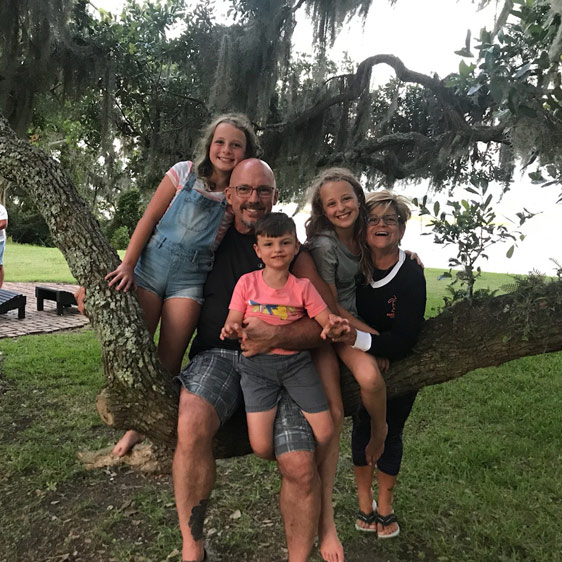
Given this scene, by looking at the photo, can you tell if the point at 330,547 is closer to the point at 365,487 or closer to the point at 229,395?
the point at 365,487

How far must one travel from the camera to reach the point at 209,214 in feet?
7.86

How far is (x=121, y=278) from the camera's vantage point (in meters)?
2.33

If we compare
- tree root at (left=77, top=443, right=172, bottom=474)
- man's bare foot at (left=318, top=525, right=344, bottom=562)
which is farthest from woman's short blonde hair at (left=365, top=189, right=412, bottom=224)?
tree root at (left=77, top=443, right=172, bottom=474)

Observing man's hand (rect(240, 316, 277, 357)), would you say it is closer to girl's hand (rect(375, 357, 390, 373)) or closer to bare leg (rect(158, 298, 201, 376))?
bare leg (rect(158, 298, 201, 376))

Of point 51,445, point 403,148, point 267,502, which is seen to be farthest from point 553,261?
point 403,148

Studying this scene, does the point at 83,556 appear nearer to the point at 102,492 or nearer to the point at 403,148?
the point at 102,492

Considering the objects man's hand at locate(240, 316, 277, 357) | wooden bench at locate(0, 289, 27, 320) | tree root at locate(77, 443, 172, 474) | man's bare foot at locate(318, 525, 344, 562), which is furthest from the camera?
wooden bench at locate(0, 289, 27, 320)

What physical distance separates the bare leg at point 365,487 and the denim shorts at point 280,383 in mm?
833

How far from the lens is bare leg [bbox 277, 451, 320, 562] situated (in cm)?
196

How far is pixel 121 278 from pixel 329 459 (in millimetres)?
1220

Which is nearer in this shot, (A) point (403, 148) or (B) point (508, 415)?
(B) point (508, 415)

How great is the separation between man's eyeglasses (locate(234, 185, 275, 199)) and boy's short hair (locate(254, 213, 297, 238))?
0.56 ft

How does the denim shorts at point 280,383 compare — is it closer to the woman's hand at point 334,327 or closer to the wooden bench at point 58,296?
the woman's hand at point 334,327

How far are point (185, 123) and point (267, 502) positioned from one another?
4537mm
